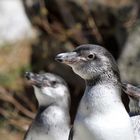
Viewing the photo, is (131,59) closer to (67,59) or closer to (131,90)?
(131,90)

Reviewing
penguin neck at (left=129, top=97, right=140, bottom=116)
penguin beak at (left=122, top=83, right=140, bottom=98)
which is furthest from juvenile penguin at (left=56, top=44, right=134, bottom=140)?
penguin neck at (left=129, top=97, right=140, bottom=116)

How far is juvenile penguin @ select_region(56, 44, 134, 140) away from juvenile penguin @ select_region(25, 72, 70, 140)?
663 mm

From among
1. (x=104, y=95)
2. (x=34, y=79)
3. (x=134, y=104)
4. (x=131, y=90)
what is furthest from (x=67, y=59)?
(x=34, y=79)

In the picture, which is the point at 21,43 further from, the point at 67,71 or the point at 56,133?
the point at 56,133

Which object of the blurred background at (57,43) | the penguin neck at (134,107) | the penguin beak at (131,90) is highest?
the penguin beak at (131,90)

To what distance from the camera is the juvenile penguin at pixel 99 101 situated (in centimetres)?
390

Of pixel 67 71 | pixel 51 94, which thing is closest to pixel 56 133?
pixel 51 94

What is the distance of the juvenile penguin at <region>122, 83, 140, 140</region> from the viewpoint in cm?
419

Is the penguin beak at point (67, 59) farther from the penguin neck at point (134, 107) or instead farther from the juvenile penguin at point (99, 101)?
the penguin neck at point (134, 107)

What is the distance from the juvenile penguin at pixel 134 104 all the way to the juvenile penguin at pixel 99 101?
0.21 m

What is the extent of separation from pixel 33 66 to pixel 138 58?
2.86 metres

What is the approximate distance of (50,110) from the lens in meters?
5.00

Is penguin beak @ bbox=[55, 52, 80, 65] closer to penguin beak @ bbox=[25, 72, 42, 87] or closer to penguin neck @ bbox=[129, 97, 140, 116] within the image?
penguin neck @ bbox=[129, 97, 140, 116]

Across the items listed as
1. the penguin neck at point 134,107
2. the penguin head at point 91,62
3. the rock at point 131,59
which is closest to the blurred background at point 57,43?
the rock at point 131,59
